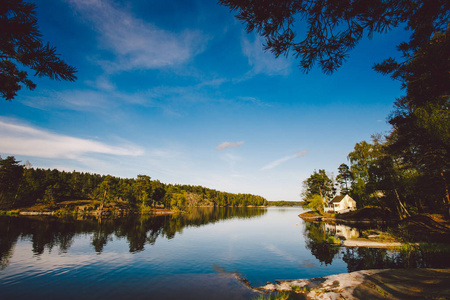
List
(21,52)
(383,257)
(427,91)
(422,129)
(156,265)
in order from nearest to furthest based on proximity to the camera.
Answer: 1. (21,52)
2. (427,91)
3. (422,129)
4. (383,257)
5. (156,265)

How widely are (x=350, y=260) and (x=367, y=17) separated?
25573 mm

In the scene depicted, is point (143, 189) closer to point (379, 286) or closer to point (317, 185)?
point (317, 185)

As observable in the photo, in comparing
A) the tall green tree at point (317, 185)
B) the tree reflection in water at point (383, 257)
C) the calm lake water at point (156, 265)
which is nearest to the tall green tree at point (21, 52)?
the calm lake water at point (156, 265)

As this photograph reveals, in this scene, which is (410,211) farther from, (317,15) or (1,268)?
(1,268)

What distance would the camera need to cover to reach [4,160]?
69625 mm

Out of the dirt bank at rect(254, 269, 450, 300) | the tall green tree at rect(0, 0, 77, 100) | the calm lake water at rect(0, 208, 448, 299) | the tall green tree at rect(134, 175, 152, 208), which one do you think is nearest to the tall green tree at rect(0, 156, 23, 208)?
the tall green tree at rect(134, 175, 152, 208)

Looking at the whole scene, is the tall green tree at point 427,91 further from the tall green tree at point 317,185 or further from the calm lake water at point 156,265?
the tall green tree at point 317,185

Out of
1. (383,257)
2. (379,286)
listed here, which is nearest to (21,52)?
(379,286)

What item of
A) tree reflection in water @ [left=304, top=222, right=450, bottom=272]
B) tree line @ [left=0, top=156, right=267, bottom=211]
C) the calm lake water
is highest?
tree line @ [left=0, top=156, right=267, bottom=211]

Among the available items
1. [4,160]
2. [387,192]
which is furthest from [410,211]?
[4,160]

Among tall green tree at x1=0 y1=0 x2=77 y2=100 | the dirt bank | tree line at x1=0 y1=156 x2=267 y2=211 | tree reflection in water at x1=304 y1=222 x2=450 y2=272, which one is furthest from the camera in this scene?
tree line at x1=0 y1=156 x2=267 y2=211

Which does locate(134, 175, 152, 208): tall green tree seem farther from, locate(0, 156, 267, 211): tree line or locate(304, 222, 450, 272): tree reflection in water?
locate(304, 222, 450, 272): tree reflection in water

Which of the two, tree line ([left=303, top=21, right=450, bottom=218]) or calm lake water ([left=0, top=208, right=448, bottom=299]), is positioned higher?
tree line ([left=303, top=21, right=450, bottom=218])

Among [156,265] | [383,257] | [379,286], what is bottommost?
[156,265]
